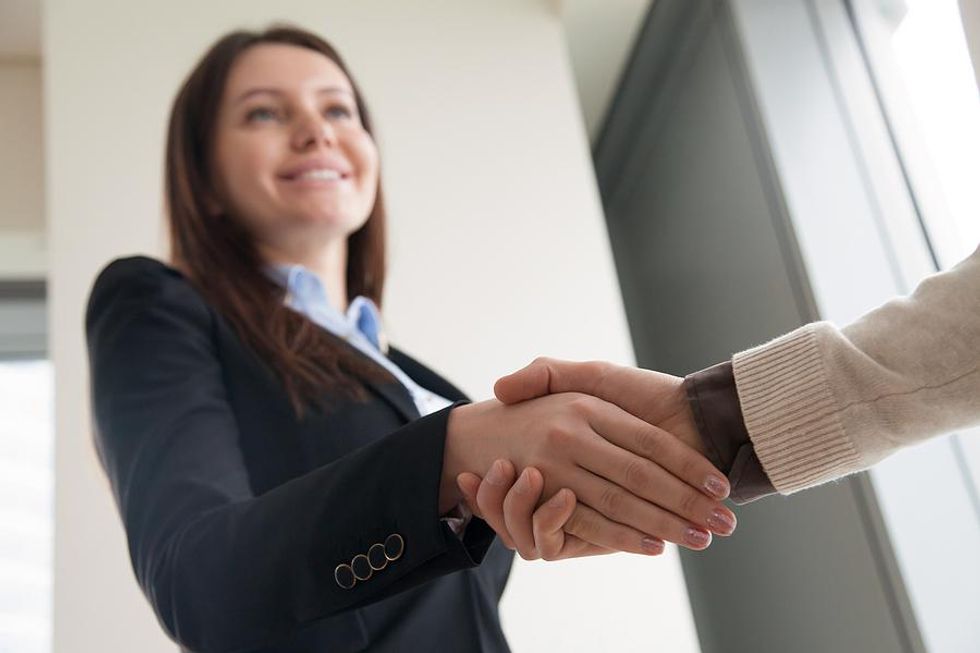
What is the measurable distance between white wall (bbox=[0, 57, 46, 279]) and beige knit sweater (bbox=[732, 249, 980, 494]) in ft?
5.33

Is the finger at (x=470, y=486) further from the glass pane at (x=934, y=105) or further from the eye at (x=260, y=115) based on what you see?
the glass pane at (x=934, y=105)

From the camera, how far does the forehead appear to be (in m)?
1.48

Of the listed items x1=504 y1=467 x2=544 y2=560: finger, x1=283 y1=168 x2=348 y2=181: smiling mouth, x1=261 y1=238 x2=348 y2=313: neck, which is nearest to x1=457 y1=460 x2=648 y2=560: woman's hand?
x1=504 y1=467 x2=544 y2=560: finger

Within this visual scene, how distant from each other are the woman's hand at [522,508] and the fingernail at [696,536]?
26mm

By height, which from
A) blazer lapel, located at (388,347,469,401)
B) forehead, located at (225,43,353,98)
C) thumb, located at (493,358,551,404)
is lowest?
thumb, located at (493,358,551,404)

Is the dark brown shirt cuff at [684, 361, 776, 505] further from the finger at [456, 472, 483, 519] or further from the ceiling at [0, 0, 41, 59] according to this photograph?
the ceiling at [0, 0, 41, 59]

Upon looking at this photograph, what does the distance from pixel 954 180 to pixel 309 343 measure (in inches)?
38.3

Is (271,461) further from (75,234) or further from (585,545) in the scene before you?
(75,234)

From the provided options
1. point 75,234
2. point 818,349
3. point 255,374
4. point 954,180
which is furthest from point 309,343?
point 954,180

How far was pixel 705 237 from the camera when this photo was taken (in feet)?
6.31

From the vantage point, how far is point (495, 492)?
79 cm

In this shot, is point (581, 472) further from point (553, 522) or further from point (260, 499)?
point (260, 499)

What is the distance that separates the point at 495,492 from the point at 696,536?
0.16 meters

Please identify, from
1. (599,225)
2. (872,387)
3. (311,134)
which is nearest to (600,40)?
(599,225)
